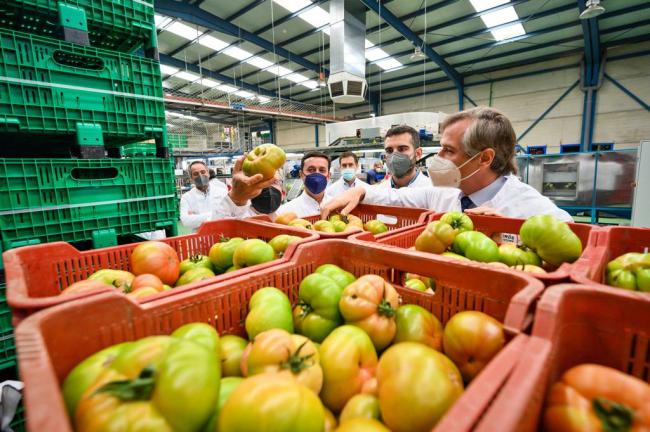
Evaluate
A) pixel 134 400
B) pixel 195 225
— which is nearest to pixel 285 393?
pixel 134 400

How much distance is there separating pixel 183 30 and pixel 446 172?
12006 millimetres

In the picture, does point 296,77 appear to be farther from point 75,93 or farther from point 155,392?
point 155,392

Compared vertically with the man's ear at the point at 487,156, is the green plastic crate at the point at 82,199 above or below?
below

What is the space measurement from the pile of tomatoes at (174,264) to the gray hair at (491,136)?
175cm

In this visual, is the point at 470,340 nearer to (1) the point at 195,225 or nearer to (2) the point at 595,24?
(1) the point at 195,225

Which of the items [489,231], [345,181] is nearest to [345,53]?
[345,181]

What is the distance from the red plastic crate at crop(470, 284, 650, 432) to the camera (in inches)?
26.5

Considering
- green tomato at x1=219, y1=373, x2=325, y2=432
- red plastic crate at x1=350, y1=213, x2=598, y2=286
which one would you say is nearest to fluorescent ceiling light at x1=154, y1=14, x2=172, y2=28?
red plastic crate at x1=350, y1=213, x2=598, y2=286

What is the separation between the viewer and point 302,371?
849 millimetres

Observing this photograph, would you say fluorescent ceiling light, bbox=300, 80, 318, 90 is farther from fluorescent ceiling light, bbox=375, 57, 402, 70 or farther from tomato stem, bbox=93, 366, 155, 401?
tomato stem, bbox=93, 366, 155, 401

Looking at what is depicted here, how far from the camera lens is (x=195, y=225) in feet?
17.8

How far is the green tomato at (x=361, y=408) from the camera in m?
0.83

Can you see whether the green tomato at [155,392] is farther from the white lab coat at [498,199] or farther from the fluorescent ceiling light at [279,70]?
the fluorescent ceiling light at [279,70]

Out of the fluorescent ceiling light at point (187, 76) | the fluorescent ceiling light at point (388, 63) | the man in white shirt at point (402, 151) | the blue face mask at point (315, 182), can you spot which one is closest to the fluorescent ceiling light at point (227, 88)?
the fluorescent ceiling light at point (187, 76)
